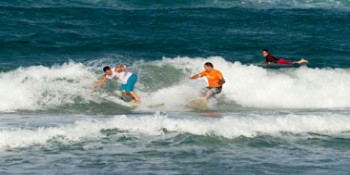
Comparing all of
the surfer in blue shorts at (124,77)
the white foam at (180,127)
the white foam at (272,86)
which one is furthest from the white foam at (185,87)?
the white foam at (180,127)

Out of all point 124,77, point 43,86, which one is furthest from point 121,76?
point 43,86

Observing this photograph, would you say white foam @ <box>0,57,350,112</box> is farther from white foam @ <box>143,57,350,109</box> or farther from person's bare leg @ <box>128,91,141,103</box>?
person's bare leg @ <box>128,91,141,103</box>

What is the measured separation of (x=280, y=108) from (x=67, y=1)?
1521 centimetres

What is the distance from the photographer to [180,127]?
14570 millimetres

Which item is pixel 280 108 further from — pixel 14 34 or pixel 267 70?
pixel 14 34

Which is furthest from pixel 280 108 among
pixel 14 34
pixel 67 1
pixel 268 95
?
pixel 67 1

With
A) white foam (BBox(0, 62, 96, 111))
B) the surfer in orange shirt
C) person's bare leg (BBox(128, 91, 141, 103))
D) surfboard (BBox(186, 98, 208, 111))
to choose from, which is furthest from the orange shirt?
white foam (BBox(0, 62, 96, 111))

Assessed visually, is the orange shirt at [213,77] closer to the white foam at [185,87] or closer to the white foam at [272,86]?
the white foam at [185,87]

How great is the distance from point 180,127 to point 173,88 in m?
5.68

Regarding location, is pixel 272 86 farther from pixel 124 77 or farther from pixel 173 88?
pixel 124 77

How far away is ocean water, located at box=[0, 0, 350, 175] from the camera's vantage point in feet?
41.7

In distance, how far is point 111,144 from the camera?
13.5m

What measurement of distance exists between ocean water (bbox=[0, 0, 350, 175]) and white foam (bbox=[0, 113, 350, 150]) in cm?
3

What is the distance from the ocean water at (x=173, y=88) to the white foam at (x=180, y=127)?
30mm
